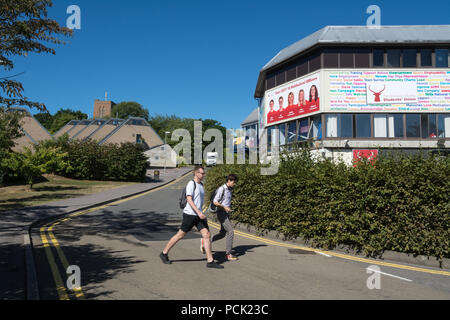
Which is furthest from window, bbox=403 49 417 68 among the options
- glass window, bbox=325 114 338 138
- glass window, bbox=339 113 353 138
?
glass window, bbox=325 114 338 138

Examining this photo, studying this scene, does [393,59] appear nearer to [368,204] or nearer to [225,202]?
[368,204]

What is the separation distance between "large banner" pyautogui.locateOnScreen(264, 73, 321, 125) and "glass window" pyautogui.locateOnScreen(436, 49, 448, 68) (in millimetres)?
8341

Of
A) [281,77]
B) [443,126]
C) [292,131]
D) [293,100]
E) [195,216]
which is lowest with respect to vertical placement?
[195,216]

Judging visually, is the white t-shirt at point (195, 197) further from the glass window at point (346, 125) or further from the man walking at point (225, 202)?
the glass window at point (346, 125)

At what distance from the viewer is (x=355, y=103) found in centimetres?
2406

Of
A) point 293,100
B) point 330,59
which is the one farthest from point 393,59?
point 293,100

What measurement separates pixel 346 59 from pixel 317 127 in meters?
5.12

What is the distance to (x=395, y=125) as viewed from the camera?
24.1m

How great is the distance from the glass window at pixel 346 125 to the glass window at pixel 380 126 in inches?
64.0

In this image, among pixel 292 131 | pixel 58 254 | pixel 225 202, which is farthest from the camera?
pixel 292 131

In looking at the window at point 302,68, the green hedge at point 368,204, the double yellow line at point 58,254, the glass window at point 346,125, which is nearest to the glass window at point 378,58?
the glass window at point 346,125

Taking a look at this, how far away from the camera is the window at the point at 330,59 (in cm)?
2423
